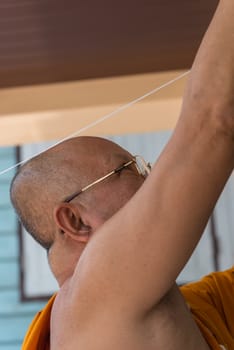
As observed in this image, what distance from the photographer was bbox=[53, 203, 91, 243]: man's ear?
1.07 meters

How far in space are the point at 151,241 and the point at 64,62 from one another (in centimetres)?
97

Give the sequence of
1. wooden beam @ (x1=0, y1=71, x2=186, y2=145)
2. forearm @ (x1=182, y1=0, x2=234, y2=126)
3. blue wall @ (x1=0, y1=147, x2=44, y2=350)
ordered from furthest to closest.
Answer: blue wall @ (x1=0, y1=147, x2=44, y2=350) < wooden beam @ (x1=0, y1=71, x2=186, y2=145) < forearm @ (x1=182, y1=0, x2=234, y2=126)

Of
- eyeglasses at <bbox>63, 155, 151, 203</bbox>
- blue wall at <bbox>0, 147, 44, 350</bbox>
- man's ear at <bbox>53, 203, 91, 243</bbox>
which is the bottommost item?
blue wall at <bbox>0, 147, 44, 350</bbox>

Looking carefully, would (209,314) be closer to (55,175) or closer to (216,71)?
(55,175)

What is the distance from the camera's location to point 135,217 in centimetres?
84

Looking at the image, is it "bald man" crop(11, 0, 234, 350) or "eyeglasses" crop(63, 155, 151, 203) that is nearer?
"bald man" crop(11, 0, 234, 350)

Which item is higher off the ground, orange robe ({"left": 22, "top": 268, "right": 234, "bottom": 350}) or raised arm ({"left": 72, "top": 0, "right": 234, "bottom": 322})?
raised arm ({"left": 72, "top": 0, "right": 234, "bottom": 322})

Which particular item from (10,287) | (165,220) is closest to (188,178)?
(165,220)

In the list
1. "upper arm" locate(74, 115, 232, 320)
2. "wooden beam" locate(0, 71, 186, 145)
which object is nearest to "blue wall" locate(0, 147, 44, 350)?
"wooden beam" locate(0, 71, 186, 145)

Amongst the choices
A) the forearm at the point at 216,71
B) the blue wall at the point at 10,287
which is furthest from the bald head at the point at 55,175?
the blue wall at the point at 10,287

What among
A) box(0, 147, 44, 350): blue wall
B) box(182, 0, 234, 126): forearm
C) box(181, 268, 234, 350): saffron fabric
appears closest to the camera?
box(182, 0, 234, 126): forearm

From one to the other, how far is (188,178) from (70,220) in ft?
1.05

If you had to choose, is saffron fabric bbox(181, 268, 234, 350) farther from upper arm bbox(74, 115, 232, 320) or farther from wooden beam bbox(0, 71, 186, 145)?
wooden beam bbox(0, 71, 186, 145)

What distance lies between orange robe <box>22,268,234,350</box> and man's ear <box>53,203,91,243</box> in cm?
19
